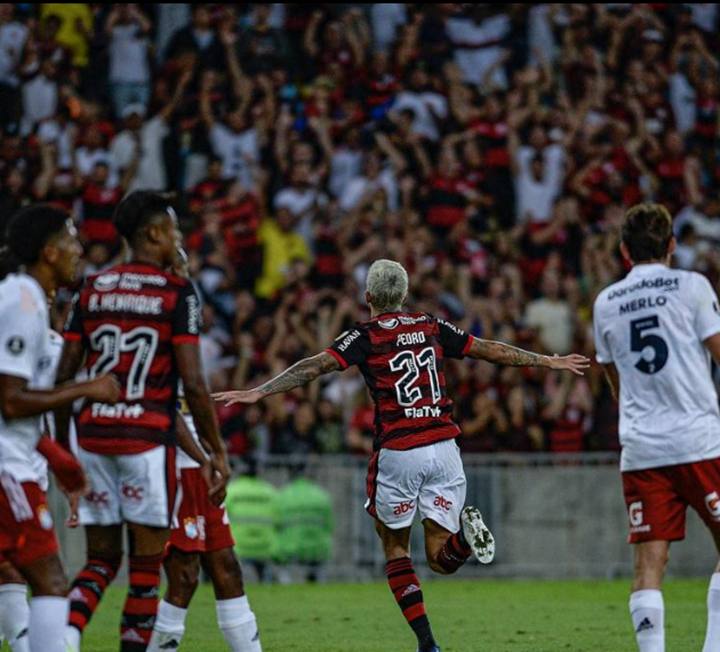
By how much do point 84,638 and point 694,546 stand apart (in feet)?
31.3

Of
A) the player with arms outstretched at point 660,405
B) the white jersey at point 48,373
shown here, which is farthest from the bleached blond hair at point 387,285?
the white jersey at point 48,373

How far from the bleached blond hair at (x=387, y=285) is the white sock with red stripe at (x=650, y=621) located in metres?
3.08

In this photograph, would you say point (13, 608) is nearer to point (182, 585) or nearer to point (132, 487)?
point (182, 585)

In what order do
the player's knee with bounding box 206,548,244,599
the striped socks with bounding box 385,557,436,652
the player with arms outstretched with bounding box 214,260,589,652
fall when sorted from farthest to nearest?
the player with arms outstretched with bounding box 214,260,589,652, the striped socks with bounding box 385,557,436,652, the player's knee with bounding box 206,548,244,599

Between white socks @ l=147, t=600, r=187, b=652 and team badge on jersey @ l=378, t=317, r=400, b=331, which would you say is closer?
white socks @ l=147, t=600, r=187, b=652

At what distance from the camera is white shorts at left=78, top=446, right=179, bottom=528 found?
26.5ft

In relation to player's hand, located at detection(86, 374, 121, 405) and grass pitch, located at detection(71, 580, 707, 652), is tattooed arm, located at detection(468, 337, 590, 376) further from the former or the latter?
player's hand, located at detection(86, 374, 121, 405)

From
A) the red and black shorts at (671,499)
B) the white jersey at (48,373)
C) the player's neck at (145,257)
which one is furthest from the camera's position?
the red and black shorts at (671,499)

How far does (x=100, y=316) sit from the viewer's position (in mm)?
8148

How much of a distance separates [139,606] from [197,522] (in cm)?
150

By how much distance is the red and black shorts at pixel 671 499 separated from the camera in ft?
28.5

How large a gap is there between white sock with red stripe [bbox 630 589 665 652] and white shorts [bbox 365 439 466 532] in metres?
2.39

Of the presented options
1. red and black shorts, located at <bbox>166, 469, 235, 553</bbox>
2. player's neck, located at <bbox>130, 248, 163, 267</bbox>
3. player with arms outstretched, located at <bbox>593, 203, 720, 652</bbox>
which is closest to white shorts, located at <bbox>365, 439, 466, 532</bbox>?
red and black shorts, located at <bbox>166, 469, 235, 553</bbox>

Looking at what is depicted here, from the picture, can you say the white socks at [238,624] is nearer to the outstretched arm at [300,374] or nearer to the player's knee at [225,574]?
the player's knee at [225,574]
